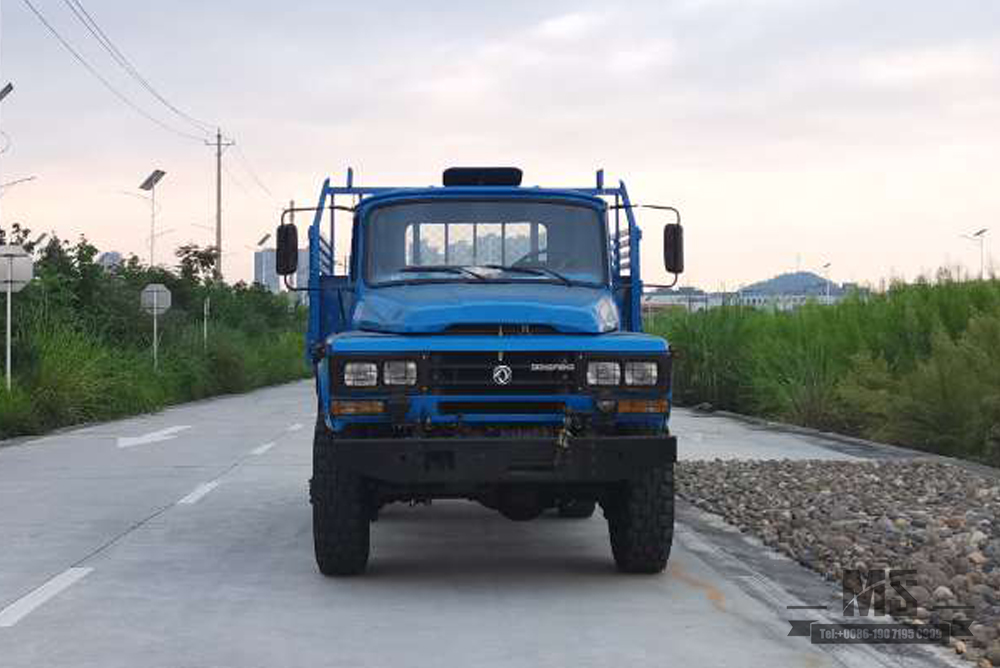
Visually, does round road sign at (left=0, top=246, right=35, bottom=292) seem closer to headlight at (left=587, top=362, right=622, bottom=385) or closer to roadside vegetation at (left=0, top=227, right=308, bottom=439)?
roadside vegetation at (left=0, top=227, right=308, bottom=439)

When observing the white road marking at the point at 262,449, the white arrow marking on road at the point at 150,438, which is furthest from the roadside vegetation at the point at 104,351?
the white road marking at the point at 262,449

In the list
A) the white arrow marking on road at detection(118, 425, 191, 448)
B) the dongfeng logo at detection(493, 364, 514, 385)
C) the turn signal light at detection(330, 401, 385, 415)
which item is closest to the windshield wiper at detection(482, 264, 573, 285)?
the dongfeng logo at detection(493, 364, 514, 385)

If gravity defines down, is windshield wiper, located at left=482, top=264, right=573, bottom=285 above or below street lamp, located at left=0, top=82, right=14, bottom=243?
below

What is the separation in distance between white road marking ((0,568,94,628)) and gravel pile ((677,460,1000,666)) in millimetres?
4873

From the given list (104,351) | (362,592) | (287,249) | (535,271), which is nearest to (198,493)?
(287,249)

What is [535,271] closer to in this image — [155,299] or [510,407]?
[510,407]

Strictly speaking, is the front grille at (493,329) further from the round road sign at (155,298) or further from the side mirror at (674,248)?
the round road sign at (155,298)

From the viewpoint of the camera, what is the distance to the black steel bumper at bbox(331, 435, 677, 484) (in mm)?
8055

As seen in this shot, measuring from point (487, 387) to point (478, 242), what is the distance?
1.88m

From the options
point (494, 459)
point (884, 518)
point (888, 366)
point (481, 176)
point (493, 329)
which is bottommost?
point (884, 518)

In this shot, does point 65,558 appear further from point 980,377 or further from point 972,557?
point 980,377

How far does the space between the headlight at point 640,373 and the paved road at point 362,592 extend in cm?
129

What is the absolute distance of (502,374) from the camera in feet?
27.5

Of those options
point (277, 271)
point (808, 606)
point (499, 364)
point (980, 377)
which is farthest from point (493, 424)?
point (980, 377)
